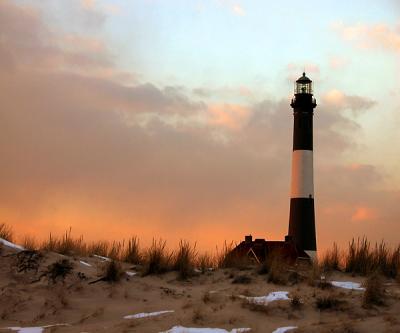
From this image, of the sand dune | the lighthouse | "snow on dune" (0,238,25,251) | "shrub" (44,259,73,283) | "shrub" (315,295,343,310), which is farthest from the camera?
the lighthouse

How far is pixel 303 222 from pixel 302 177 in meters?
2.90

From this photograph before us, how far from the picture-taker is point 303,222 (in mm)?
38312

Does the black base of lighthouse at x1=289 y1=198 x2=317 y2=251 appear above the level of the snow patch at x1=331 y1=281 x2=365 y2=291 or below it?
above

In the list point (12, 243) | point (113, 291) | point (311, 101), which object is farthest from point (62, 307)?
point (311, 101)

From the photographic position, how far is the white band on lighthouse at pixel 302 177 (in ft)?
127

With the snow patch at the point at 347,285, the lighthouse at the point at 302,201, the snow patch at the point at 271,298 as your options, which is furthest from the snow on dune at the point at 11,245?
the lighthouse at the point at 302,201

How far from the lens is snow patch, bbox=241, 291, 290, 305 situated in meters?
11.1

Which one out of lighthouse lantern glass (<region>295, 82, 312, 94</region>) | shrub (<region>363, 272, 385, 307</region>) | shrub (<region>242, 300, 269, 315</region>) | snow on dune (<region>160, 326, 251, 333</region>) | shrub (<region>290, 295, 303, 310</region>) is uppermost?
lighthouse lantern glass (<region>295, 82, 312, 94</region>)

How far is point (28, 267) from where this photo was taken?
13.0 meters

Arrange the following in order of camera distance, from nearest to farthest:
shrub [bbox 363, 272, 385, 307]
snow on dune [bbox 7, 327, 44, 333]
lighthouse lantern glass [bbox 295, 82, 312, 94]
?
snow on dune [bbox 7, 327, 44, 333]
shrub [bbox 363, 272, 385, 307]
lighthouse lantern glass [bbox 295, 82, 312, 94]

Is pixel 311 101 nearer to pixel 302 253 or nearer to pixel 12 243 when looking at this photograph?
pixel 302 253

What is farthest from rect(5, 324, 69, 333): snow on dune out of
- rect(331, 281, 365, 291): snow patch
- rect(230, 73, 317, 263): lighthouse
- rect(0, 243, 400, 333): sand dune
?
rect(230, 73, 317, 263): lighthouse

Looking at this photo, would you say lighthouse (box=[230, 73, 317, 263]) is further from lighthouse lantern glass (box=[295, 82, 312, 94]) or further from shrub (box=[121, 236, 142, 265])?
shrub (box=[121, 236, 142, 265])

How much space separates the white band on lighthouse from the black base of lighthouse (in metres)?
0.41
